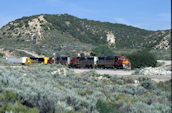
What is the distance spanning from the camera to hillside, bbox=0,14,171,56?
3292 inches

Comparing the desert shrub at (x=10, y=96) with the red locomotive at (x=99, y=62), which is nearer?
the desert shrub at (x=10, y=96)

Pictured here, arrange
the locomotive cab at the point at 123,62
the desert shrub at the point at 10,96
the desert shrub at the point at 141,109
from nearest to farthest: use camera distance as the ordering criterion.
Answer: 1. the desert shrub at the point at 10,96
2. the desert shrub at the point at 141,109
3. the locomotive cab at the point at 123,62

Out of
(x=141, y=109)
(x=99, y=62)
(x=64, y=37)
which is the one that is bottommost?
(x=141, y=109)

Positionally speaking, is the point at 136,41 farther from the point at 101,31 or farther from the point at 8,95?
the point at 8,95

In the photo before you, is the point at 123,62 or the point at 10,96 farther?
the point at 123,62

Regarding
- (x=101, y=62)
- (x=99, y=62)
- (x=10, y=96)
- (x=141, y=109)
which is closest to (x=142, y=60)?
(x=101, y=62)

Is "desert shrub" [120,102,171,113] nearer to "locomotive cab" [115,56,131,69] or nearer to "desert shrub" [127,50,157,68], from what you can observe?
Answer: "locomotive cab" [115,56,131,69]

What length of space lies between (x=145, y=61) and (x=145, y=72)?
54.3 ft

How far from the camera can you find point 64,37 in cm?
9831

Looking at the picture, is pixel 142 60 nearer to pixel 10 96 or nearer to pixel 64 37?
pixel 10 96

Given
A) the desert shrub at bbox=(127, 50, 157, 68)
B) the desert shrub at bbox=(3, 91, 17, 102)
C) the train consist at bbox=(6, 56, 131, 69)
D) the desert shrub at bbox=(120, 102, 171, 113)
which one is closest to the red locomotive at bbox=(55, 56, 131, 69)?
the train consist at bbox=(6, 56, 131, 69)

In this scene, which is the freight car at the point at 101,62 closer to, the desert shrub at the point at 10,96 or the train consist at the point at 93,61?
the train consist at the point at 93,61

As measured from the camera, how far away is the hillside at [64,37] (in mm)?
83625

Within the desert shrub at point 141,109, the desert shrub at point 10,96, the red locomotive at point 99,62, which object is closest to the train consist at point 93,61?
the red locomotive at point 99,62
